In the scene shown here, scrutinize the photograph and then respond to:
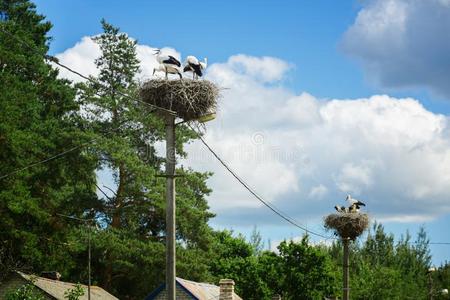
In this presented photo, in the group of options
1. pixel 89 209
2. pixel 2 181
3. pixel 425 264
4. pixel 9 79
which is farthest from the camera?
pixel 425 264

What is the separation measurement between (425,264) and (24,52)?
4315 centimetres

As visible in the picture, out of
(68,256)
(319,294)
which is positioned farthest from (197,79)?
(319,294)

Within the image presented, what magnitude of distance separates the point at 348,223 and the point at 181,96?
42.3 ft

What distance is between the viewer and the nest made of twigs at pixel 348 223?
29.2m

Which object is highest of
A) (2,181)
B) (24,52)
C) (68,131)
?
(24,52)

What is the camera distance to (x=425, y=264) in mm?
75500

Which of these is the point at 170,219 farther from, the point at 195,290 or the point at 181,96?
the point at 195,290

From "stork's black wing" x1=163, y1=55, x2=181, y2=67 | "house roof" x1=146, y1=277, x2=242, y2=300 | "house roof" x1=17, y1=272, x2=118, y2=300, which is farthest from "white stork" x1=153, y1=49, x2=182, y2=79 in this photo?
"house roof" x1=17, y1=272, x2=118, y2=300

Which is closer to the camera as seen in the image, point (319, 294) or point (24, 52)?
point (24, 52)

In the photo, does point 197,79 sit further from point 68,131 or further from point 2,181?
point 68,131

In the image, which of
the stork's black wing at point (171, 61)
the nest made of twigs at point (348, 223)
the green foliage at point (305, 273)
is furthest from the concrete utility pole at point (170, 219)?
the green foliage at point (305, 273)

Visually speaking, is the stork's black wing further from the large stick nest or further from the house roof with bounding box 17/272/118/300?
the house roof with bounding box 17/272/118/300

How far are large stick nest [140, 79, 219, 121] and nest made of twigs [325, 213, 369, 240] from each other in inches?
465

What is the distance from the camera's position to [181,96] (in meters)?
17.9
